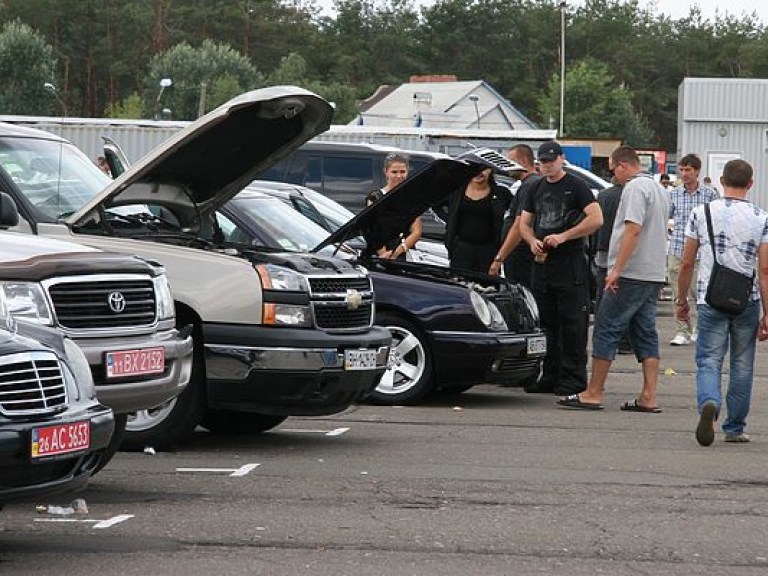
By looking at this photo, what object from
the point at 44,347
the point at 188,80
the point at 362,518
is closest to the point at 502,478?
the point at 362,518

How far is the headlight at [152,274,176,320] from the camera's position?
28.1ft

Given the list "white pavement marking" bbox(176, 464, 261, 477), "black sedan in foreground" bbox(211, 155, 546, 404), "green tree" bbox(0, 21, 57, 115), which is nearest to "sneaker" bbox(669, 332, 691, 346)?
"black sedan in foreground" bbox(211, 155, 546, 404)

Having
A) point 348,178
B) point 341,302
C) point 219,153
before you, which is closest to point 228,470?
point 341,302

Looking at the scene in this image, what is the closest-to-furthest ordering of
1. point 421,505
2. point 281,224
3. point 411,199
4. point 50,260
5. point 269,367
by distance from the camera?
point 50,260
point 421,505
point 269,367
point 411,199
point 281,224

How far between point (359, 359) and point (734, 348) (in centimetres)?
263

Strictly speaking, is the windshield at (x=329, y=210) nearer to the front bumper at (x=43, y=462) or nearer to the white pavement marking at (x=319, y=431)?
the white pavement marking at (x=319, y=431)

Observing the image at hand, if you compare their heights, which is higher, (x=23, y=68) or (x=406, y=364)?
(x=23, y=68)

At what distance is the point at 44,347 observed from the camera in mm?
6789

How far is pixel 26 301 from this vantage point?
24.7 feet

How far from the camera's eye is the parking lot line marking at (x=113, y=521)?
7.86m

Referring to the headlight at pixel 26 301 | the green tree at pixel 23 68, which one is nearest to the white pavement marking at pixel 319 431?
the headlight at pixel 26 301

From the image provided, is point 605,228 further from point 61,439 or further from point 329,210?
point 61,439

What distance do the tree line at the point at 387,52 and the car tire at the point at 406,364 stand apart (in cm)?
8105

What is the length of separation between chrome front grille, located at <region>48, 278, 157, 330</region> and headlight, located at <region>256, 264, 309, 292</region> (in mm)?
1597
